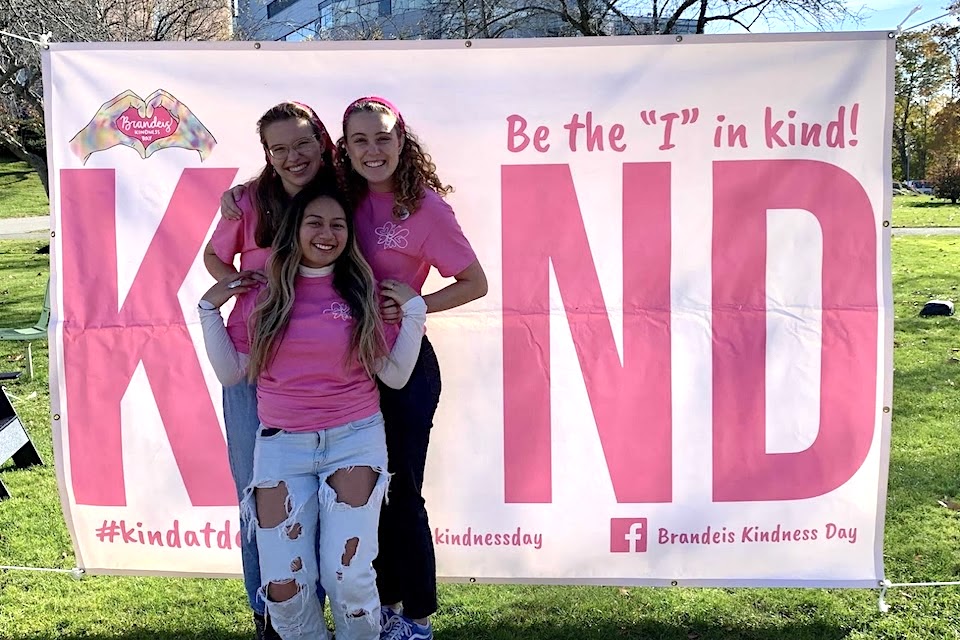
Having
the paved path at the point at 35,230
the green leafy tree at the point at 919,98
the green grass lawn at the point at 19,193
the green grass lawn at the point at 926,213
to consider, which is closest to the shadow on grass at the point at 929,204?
the green grass lawn at the point at 926,213

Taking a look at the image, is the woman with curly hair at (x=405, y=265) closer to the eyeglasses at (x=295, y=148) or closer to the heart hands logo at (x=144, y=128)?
the eyeglasses at (x=295, y=148)

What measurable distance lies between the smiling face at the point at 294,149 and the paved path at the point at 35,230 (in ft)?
54.0

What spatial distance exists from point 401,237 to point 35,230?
21321 mm

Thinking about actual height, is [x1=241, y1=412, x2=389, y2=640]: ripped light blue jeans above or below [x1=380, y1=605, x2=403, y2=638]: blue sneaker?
above

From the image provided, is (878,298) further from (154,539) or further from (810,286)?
(154,539)

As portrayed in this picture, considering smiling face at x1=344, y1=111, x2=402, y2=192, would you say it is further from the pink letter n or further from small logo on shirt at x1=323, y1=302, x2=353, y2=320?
the pink letter n

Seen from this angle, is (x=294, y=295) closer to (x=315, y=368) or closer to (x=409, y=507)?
(x=315, y=368)

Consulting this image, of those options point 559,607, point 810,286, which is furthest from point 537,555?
point 810,286

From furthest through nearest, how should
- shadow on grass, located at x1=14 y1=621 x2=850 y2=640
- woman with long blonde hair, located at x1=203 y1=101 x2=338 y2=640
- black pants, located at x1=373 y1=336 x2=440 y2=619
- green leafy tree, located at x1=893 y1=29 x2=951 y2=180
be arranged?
green leafy tree, located at x1=893 y1=29 x2=951 y2=180
shadow on grass, located at x1=14 y1=621 x2=850 y2=640
black pants, located at x1=373 y1=336 x2=440 y2=619
woman with long blonde hair, located at x1=203 y1=101 x2=338 y2=640

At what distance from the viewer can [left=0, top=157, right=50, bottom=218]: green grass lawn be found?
24969 mm

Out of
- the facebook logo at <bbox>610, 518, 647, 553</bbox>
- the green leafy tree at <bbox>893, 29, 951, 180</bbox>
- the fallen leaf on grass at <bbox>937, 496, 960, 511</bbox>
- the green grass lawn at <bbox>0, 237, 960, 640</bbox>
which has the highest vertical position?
the green leafy tree at <bbox>893, 29, 951, 180</bbox>

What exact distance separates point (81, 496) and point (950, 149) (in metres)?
38.6

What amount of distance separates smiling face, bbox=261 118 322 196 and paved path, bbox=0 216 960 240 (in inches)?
648

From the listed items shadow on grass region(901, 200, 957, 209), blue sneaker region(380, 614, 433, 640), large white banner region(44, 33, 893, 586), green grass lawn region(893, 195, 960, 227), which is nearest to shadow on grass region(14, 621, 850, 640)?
large white banner region(44, 33, 893, 586)
